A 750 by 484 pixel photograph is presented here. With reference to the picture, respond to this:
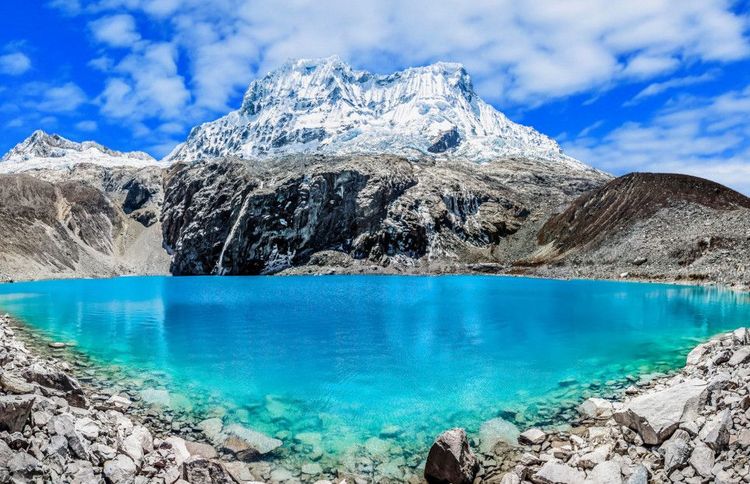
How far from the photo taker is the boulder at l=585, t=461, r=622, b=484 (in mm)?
11748

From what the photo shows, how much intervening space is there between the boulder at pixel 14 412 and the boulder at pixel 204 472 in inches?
150

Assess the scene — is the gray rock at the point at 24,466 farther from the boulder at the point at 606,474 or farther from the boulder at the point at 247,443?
the boulder at the point at 606,474

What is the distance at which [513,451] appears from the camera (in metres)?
15.0

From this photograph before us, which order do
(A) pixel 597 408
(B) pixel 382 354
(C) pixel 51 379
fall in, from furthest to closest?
(B) pixel 382 354, (A) pixel 597 408, (C) pixel 51 379

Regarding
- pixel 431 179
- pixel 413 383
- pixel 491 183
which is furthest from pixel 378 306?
pixel 491 183

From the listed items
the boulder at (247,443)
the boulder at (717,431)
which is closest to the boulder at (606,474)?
the boulder at (717,431)

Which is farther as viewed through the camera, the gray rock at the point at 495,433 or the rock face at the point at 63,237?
the rock face at the point at 63,237

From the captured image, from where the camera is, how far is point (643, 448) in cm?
1293

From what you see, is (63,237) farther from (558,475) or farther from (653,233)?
(558,475)

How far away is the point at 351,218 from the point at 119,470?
145911 millimetres

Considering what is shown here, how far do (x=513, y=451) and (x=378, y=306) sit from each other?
41642mm

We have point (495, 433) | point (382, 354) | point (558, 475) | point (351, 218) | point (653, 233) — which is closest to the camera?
point (558, 475)

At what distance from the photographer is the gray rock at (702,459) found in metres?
11.1

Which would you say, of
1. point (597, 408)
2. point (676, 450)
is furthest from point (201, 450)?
point (597, 408)
